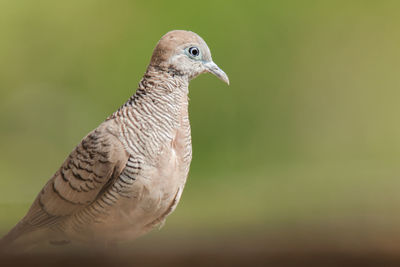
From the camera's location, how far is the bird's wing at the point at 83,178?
1201 mm

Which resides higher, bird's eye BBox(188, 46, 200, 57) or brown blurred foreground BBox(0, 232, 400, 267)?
bird's eye BBox(188, 46, 200, 57)

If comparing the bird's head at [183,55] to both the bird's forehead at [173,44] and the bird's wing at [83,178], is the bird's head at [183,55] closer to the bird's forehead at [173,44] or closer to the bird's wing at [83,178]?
the bird's forehead at [173,44]

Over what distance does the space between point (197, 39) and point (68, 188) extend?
46 cm

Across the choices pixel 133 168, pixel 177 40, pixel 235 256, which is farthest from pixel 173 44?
pixel 235 256

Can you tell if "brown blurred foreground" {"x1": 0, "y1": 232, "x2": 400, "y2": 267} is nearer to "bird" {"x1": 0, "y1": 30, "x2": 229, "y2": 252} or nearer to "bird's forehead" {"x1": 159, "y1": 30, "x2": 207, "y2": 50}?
"bird" {"x1": 0, "y1": 30, "x2": 229, "y2": 252}

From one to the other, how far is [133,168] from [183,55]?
274 millimetres

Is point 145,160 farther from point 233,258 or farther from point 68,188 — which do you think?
point 233,258

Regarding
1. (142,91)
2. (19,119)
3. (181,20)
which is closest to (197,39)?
(142,91)

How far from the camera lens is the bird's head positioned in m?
1.21

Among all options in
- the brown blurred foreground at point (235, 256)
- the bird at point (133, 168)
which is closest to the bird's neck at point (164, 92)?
the bird at point (133, 168)

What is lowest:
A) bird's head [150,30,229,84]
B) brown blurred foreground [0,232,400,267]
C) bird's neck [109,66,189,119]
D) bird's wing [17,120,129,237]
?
brown blurred foreground [0,232,400,267]

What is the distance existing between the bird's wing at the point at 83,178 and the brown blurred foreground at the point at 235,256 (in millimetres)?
750

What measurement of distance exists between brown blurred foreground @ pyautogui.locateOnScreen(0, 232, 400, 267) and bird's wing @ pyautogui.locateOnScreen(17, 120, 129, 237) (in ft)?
2.46

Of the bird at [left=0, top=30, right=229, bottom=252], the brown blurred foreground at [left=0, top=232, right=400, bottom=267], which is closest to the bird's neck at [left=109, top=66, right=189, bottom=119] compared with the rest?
the bird at [left=0, top=30, right=229, bottom=252]
